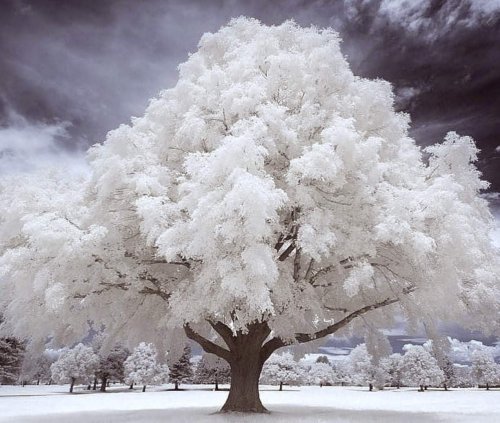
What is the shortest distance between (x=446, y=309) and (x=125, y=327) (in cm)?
1279

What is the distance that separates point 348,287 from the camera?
12195 millimetres

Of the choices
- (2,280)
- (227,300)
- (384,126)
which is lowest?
(227,300)

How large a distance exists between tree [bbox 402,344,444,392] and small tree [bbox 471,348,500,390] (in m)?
37.5

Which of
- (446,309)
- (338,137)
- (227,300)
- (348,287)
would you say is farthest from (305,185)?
(446,309)

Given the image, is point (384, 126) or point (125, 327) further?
point (125, 327)

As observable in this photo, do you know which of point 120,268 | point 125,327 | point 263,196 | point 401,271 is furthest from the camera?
point 125,327

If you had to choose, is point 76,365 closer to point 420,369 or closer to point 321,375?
point 420,369

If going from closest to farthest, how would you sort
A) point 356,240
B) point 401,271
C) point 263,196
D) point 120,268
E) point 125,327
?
1. point 263,196
2. point 356,240
3. point 120,268
4. point 401,271
5. point 125,327

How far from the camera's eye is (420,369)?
89.9 m

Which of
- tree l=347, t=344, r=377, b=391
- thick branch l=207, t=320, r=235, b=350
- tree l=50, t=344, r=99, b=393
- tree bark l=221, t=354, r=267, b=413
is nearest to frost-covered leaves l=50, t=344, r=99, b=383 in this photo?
tree l=50, t=344, r=99, b=393

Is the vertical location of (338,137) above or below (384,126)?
below

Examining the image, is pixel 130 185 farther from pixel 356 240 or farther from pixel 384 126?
pixel 384 126

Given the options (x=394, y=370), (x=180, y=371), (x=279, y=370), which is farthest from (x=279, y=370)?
(x=394, y=370)

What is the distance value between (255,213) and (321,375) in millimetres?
161304
